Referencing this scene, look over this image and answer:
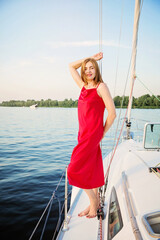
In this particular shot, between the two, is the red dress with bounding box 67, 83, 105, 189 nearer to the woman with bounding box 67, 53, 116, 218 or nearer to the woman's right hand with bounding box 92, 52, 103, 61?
the woman with bounding box 67, 53, 116, 218

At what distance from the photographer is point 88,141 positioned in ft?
6.27

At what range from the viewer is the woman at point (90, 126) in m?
1.90

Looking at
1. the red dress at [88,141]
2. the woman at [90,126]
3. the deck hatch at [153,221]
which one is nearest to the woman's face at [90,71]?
the woman at [90,126]

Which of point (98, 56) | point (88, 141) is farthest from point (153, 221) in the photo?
point (98, 56)

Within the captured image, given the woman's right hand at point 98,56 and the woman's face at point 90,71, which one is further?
the woman's right hand at point 98,56

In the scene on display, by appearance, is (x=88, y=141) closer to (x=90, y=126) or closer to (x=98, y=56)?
(x=90, y=126)

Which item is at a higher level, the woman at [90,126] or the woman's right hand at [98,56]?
the woman's right hand at [98,56]

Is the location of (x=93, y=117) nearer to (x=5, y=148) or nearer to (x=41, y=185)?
(x=41, y=185)

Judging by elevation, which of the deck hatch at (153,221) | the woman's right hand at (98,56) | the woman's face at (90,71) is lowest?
the deck hatch at (153,221)

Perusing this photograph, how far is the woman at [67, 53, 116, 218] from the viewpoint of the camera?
190cm

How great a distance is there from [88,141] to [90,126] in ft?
0.54

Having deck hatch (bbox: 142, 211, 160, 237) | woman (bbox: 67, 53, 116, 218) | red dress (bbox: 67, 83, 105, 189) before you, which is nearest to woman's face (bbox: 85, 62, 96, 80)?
woman (bbox: 67, 53, 116, 218)

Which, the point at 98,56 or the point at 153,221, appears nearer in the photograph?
the point at 153,221

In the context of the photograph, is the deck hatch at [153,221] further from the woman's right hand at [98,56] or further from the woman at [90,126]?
the woman's right hand at [98,56]
